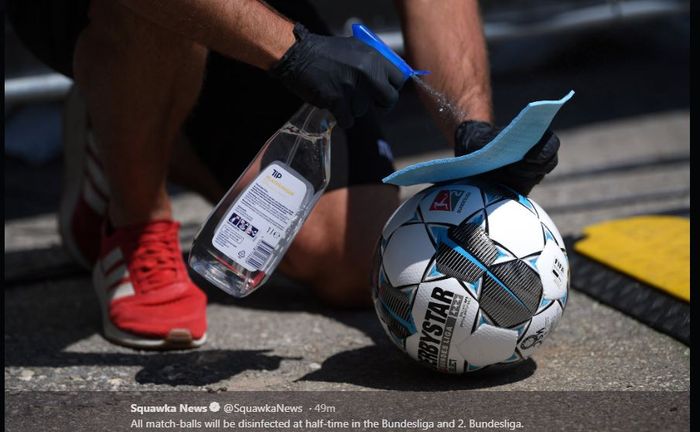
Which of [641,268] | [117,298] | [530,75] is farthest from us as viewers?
[530,75]

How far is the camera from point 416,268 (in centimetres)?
220

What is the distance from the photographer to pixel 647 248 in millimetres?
3076

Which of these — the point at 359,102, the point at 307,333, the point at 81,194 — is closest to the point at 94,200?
the point at 81,194

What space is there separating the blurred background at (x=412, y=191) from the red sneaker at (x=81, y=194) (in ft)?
0.39

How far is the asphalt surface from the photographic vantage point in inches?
93.0

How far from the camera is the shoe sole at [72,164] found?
329cm

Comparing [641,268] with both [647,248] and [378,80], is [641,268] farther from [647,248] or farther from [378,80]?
[378,80]

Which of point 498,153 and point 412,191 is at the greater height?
point 498,153

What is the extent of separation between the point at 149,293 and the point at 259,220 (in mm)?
558

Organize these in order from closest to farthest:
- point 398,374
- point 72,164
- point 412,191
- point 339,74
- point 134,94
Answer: point 339,74
point 398,374
point 134,94
point 72,164
point 412,191

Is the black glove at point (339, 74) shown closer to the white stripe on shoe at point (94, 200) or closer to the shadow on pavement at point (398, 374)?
the shadow on pavement at point (398, 374)

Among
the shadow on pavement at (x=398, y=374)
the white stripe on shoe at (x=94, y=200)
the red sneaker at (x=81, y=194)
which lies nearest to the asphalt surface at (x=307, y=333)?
the shadow on pavement at (x=398, y=374)

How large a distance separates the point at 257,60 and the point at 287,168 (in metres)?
0.27
